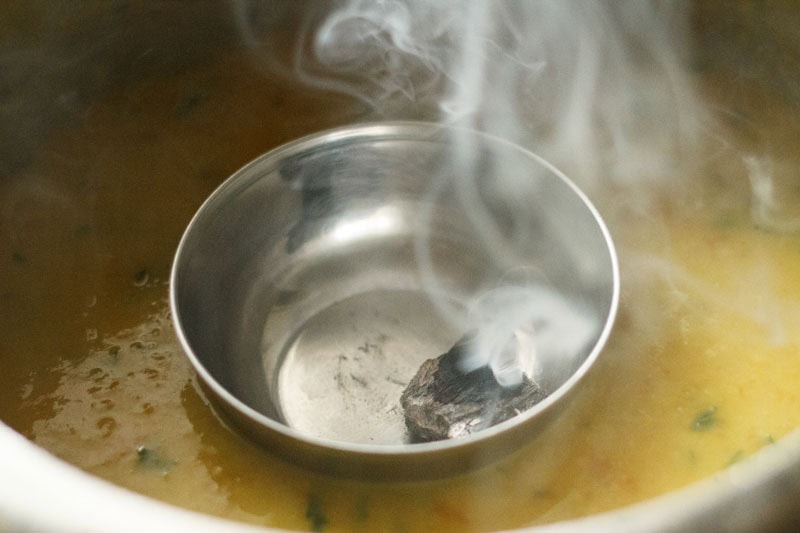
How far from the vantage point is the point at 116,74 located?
159 centimetres

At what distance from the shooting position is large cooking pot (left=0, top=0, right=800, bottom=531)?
48.9 inches

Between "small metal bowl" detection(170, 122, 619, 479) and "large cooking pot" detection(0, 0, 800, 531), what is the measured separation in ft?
0.44

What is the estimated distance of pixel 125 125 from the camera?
155cm

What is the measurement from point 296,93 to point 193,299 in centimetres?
64

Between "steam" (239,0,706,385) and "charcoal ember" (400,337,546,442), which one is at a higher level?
"steam" (239,0,706,385)

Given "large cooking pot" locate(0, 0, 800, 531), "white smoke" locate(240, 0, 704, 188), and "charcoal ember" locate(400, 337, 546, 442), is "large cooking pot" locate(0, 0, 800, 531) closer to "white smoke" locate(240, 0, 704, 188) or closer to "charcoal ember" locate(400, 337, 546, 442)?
"white smoke" locate(240, 0, 704, 188)

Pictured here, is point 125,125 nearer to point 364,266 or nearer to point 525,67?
point 364,266

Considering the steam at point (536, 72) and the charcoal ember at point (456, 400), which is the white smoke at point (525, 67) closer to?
the steam at point (536, 72)

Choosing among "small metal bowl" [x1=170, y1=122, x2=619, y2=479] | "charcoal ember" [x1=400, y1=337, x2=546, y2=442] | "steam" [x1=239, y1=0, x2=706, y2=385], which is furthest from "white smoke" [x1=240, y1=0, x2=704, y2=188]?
"charcoal ember" [x1=400, y1=337, x2=546, y2=442]

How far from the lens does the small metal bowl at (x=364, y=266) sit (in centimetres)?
116

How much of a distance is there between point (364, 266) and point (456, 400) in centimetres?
41

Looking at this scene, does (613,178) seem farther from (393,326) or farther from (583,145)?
(393,326)

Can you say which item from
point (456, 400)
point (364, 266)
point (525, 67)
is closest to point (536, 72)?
point (525, 67)

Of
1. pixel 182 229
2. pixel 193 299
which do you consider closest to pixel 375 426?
pixel 193 299
